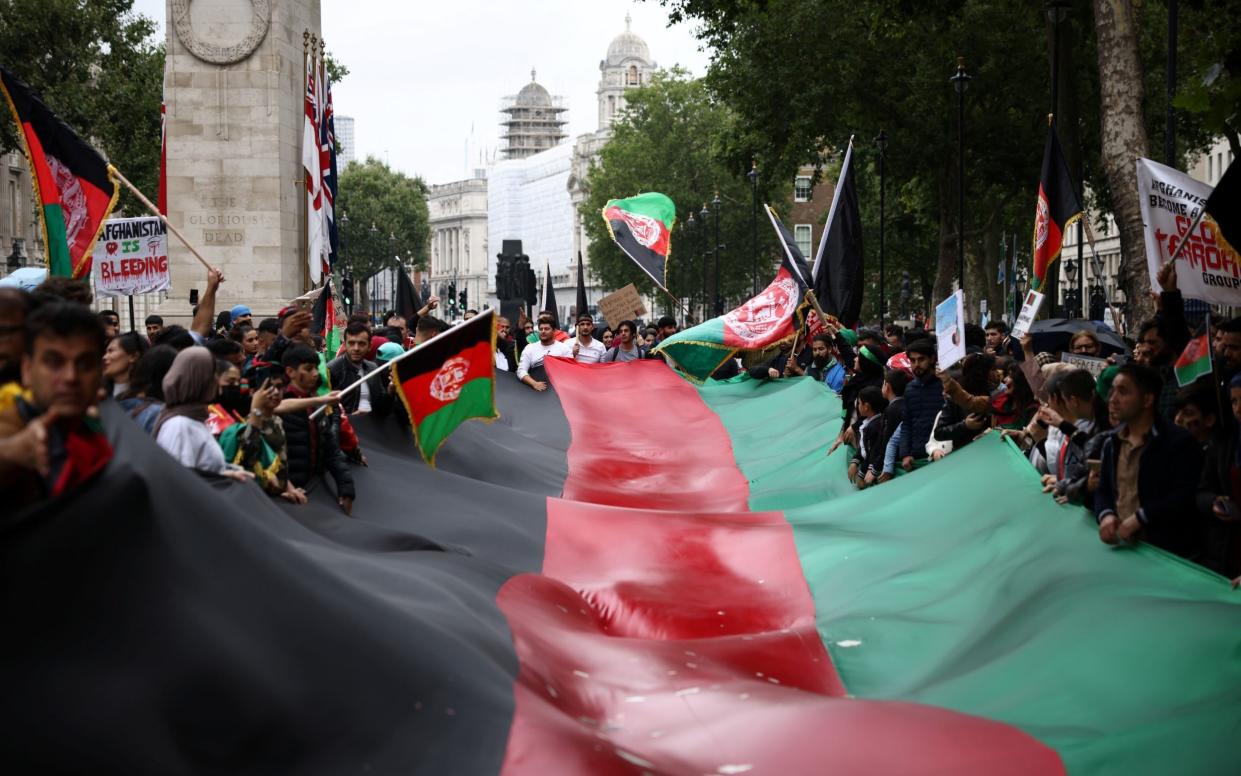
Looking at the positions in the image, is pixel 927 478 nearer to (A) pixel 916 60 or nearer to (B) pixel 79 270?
(B) pixel 79 270

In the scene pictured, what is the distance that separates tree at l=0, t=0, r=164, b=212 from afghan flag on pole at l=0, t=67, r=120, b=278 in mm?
32132

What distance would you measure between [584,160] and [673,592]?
16523 cm

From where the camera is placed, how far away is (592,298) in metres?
184

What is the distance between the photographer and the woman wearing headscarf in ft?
23.0

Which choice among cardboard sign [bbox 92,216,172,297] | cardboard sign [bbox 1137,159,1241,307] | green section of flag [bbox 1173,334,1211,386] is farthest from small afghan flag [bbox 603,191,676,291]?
green section of flag [bbox 1173,334,1211,386]

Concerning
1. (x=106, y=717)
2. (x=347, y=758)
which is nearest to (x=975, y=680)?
(x=347, y=758)

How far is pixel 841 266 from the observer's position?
17594mm

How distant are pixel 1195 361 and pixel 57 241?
320 inches

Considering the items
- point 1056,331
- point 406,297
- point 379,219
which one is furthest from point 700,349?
point 379,219

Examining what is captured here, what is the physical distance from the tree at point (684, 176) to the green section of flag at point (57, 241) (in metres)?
69.5

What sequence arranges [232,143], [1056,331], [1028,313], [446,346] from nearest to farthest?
1. [446,346]
2. [1028,313]
3. [1056,331]
4. [232,143]

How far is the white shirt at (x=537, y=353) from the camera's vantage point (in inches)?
746

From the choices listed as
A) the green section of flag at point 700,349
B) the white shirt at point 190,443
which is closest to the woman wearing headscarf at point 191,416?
the white shirt at point 190,443

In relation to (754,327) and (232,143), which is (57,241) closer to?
(754,327)
